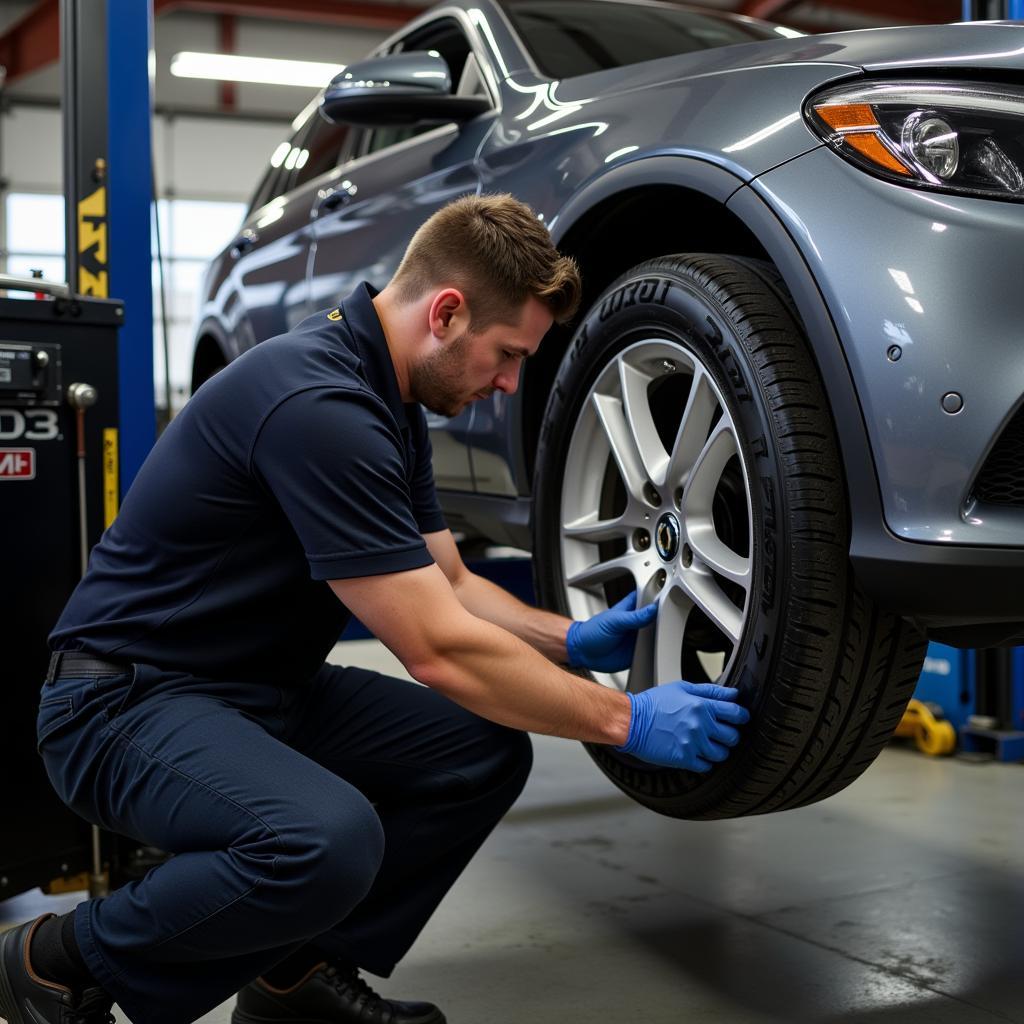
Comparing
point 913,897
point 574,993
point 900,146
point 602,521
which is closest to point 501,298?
point 602,521

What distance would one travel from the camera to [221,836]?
1640 millimetres

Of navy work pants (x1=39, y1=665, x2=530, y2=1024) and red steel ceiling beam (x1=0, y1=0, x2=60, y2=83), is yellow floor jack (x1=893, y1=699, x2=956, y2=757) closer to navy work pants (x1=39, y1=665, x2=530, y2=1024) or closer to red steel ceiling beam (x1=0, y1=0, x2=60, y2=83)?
navy work pants (x1=39, y1=665, x2=530, y2=1024)

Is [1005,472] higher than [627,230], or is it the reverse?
[627,230]

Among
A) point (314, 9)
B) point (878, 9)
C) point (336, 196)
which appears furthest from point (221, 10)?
point (336, 196)

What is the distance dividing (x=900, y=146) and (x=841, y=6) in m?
10.8

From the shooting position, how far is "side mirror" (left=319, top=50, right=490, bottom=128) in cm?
241

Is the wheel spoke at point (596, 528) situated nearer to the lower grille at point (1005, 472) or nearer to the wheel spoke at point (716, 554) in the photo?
the wheel spoke at point (716, 554)

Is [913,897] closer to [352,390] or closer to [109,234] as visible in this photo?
[352,390]

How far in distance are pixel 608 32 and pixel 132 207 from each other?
1.04 meters

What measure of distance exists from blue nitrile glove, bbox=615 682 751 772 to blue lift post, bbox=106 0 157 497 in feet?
4.40

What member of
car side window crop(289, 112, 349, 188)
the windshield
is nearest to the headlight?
the windshield

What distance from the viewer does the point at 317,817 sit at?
1.63 meters

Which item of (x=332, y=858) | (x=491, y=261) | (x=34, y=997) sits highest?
(x=491, y=261)

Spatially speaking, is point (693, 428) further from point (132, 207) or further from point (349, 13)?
point (349, 13)
